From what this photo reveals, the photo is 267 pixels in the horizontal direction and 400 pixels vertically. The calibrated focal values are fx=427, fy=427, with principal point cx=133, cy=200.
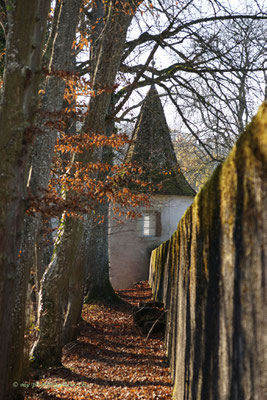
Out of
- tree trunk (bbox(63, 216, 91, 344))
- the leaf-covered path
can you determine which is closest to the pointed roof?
the leaf-covered path

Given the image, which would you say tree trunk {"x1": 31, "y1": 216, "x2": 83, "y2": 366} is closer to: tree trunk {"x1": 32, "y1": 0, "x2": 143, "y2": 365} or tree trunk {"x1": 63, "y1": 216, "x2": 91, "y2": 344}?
tree trunk {"x1": 32, "y1": 0, "x2": 143, "y2": 365}

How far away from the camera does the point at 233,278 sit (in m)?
2.41

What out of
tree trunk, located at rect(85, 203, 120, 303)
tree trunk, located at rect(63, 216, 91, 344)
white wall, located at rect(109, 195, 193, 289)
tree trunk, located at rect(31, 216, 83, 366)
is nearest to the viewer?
tree trunk, located at rect(31, 216, 83, 366)

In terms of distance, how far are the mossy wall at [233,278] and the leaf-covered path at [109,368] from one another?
1.83 metres

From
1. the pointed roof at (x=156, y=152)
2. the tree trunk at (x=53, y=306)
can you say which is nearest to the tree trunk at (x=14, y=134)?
the tree trunk at (x=53, y=306)

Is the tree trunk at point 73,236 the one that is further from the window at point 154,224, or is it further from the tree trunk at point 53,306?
the window at point 154,224

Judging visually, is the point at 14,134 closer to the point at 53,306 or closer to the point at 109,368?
the point at 53,306

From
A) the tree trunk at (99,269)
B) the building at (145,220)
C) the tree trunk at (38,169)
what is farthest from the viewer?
the building at (145,220)

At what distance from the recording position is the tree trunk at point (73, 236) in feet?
21.3

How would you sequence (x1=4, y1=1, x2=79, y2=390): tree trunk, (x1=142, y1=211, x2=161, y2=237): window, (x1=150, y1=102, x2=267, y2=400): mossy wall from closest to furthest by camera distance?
(x1=150, y1=102, x2=267, y2=400): mossy wall, (x1=4, y1=1, x2=79, y2=390): tree trunk, (x1=142, y1=211, x2=161, y2=237): window

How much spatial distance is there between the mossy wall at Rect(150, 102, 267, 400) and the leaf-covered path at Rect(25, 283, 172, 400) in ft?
5.99

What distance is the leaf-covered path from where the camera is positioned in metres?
5.05

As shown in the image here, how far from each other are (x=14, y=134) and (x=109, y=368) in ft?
14.7

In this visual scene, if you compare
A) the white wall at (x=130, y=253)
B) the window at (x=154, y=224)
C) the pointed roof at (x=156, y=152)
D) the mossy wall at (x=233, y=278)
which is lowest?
the white wall at (x=130, y=253)
